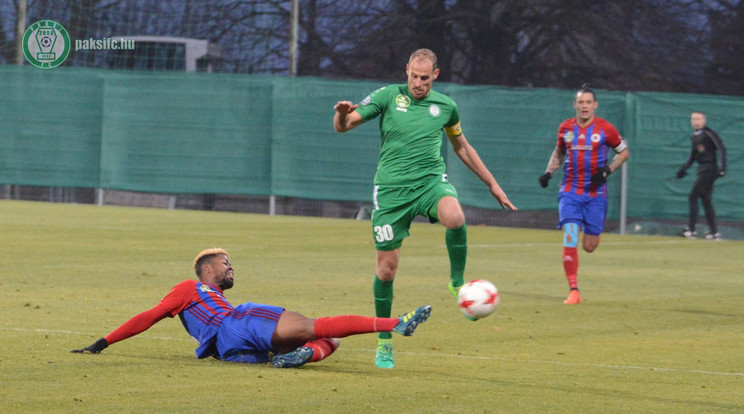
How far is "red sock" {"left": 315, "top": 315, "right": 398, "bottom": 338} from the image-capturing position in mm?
8023

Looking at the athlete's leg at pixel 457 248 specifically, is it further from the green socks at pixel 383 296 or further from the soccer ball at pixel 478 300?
the soccer ball at pixel 478 300

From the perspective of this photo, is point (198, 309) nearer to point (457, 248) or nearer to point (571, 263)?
point (457, 248)

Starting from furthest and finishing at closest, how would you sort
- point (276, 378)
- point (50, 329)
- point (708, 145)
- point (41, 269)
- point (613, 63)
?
point (613, 63) < point (708, 145) < point (41, 269) < point (50, 329) < point (276, 378)

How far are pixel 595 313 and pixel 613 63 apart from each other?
63.2 feet

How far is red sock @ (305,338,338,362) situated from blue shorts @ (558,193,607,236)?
593 cm

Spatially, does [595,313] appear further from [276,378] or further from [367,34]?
[367,34]

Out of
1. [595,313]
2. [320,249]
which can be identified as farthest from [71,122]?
[595,313]

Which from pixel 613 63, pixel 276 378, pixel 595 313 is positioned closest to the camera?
pixel 276 378

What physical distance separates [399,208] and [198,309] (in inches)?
61.0

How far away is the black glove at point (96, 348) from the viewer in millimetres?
8547

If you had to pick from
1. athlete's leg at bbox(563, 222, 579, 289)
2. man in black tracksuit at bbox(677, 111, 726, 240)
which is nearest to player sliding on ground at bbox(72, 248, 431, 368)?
athlete's leg at bbox(563, 222, 579, 289)

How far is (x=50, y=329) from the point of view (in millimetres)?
9891

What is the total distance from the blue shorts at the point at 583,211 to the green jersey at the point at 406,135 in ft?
16.0

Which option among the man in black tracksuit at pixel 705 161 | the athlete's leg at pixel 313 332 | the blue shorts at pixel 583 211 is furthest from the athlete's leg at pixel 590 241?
the man in black tracksuit at pixel 705 161
